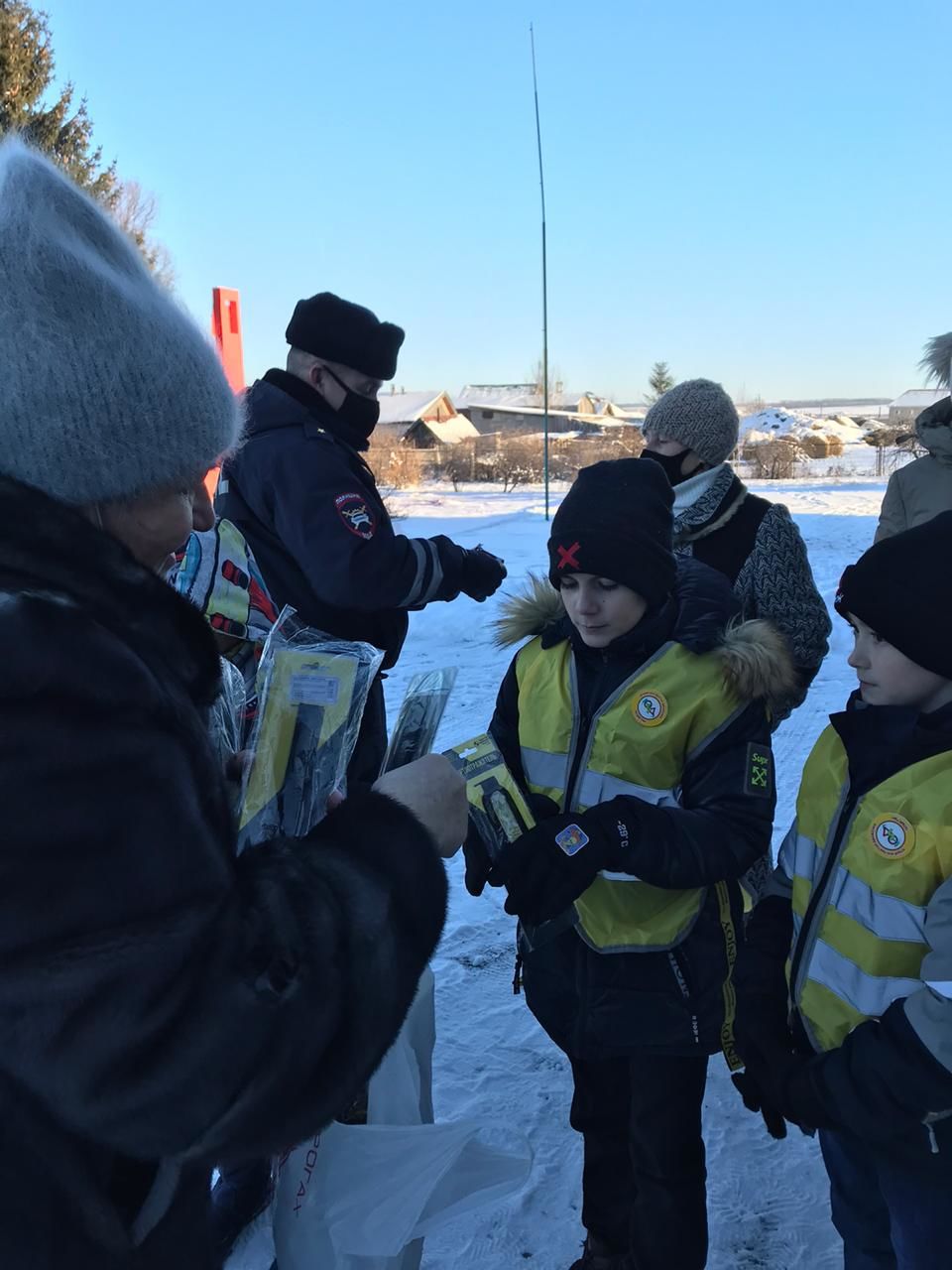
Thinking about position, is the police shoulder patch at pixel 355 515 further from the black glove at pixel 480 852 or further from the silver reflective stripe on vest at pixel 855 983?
the silver reflective stripe on vest at pixel 855 983

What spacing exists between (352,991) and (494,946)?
2.46 meters

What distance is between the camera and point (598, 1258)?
1.99 metres

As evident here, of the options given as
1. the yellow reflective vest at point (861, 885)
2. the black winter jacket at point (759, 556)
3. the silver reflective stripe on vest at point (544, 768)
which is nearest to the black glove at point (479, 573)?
the black winter jacket at point (759, 556)

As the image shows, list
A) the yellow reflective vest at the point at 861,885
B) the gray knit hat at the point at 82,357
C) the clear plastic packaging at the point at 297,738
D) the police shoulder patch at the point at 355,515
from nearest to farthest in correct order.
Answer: the gray knit hat at the point at 82,357
the clear plastic packaging at the point at 297,738
the yellow reflective vest at the point at 861,885
the police shoulder patch at the point at 355,515

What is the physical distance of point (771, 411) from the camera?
50781 mm

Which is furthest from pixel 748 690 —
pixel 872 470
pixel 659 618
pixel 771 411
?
pixel 771 411

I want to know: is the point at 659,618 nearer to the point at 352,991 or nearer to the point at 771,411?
the point at 352,991

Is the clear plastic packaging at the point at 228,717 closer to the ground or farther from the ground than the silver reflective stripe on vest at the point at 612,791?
farther from the ground

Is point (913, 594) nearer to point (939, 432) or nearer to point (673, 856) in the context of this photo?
point (673, 856)

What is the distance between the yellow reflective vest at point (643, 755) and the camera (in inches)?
73.1

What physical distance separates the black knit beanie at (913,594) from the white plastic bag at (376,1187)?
3.60ft

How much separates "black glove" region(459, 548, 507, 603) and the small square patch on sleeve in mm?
1371

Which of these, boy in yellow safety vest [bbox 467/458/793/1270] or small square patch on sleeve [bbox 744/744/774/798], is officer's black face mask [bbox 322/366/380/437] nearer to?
boy in yellow safety vest [bbox 467/458/793/1270]

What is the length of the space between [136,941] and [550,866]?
107 centimetres
